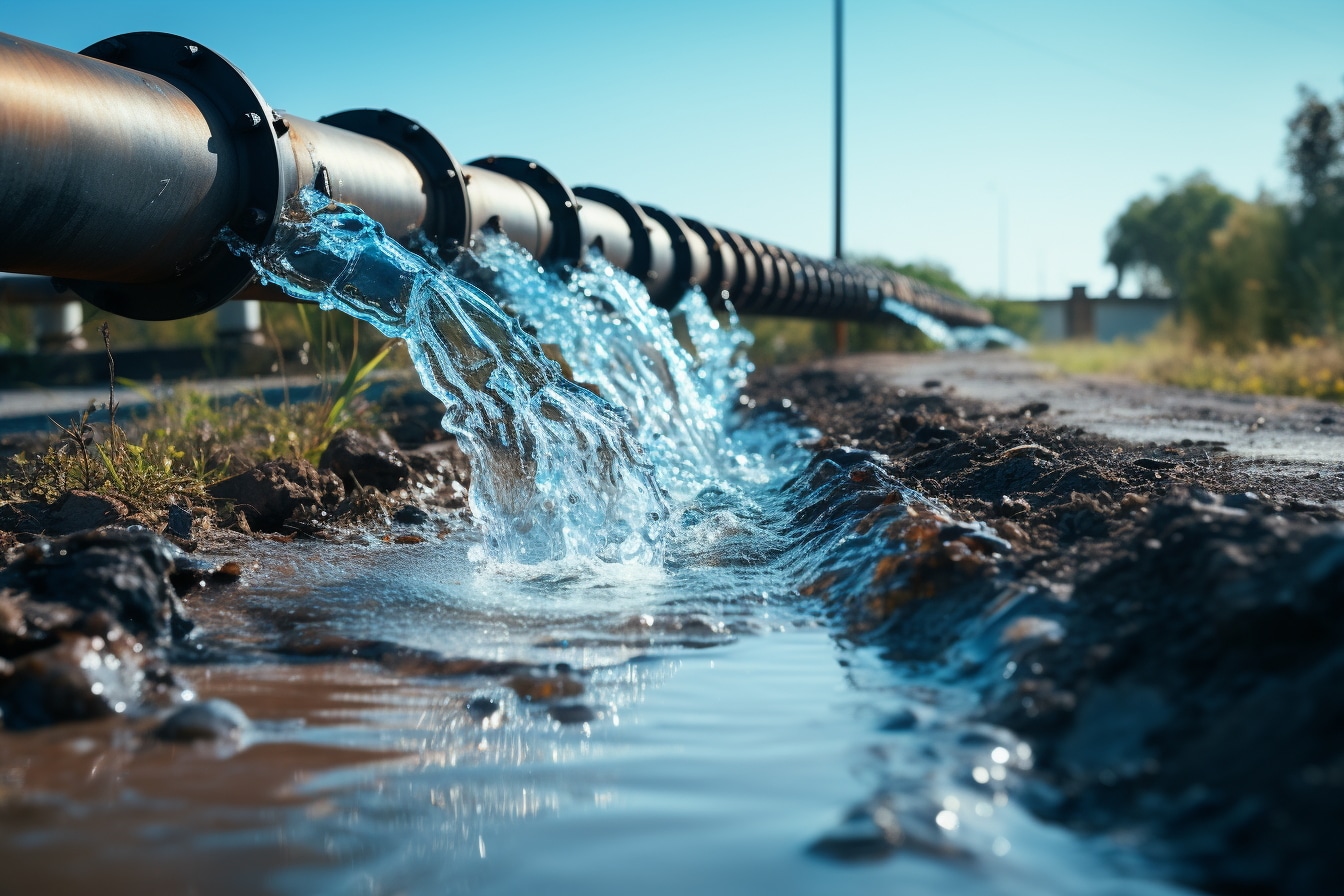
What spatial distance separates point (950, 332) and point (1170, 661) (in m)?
26.1

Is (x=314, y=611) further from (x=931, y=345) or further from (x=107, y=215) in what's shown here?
(x=931, y=345)

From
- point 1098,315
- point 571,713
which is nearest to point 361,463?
point 571,713

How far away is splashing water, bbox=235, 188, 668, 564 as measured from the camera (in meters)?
3.78

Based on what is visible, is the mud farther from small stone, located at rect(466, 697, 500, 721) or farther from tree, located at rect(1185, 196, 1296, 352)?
tree, located at rect(1185, 196, 1296, 352)

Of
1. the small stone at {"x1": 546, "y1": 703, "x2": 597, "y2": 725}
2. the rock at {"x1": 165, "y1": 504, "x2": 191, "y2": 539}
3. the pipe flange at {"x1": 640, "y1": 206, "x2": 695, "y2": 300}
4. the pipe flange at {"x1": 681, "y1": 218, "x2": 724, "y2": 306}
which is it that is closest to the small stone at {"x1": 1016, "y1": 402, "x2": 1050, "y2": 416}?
the pipe flange at {"x1": 640, "y1": 206, "x2": 695, "y2": 300}

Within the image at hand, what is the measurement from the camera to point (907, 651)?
2.34 metres

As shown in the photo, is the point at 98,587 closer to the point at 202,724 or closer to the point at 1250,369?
the point at 202,724

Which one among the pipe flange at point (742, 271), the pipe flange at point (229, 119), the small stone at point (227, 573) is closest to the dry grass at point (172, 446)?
the pipe flange at point (229, 119)

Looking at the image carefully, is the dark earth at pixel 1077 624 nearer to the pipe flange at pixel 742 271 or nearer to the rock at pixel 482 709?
the rock at pixel 482 709

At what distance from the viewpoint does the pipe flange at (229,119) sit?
3.59m

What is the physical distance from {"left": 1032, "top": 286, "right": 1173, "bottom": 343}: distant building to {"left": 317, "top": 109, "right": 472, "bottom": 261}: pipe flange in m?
36.2

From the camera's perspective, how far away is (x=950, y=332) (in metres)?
27.0

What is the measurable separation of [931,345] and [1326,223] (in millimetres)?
8074

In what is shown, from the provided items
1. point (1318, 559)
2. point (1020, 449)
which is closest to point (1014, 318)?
point (1020, 449)
